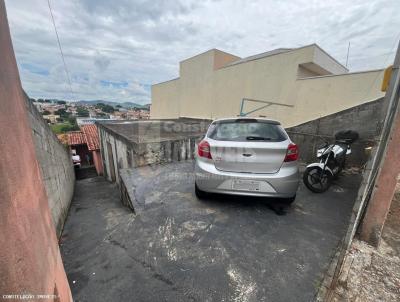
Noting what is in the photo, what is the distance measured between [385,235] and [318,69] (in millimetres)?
8679

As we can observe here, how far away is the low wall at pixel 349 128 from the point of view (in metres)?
4.93

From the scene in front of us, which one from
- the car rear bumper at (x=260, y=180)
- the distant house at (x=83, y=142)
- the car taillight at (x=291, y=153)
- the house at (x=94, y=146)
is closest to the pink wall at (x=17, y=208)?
the car rear bumper at (x=260, y=180)

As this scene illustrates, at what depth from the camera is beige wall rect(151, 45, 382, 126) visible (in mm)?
6723

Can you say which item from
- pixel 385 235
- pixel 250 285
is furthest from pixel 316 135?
pixel 250 285

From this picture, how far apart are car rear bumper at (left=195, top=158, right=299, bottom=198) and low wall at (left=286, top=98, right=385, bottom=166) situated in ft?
10.6

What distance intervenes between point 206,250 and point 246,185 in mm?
1044

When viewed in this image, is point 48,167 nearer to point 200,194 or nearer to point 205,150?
point 200,194

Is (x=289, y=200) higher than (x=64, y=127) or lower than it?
higher

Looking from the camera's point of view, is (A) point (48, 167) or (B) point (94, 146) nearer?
(A) point (48, 167)

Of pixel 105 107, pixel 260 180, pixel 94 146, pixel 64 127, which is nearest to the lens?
pixel 260 180

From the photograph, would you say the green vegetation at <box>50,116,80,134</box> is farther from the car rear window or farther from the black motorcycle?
the black motorcycle

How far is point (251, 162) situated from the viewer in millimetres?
2695

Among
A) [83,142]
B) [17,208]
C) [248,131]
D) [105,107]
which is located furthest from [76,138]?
[17,208]

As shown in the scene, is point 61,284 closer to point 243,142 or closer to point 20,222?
point 20,222
